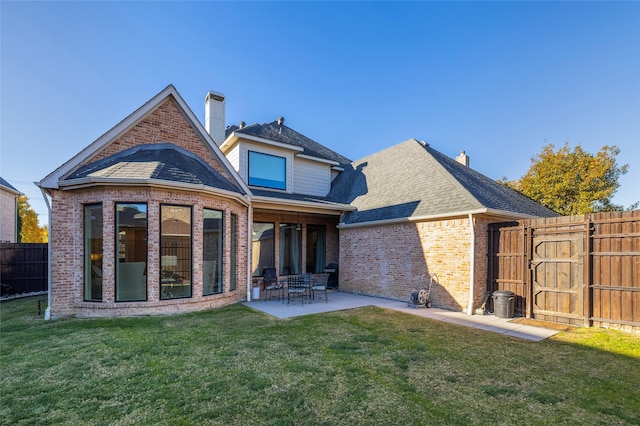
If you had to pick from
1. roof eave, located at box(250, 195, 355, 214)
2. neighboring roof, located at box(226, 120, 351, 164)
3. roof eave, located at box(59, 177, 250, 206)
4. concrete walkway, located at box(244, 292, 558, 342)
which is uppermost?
neighboring roof, located at box(226, 120, 351, 164)

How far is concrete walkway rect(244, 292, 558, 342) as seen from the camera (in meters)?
6.74

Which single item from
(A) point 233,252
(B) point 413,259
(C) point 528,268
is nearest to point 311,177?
(A) point 233,252

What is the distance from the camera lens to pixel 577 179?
16609mm

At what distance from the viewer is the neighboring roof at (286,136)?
13.1 metres

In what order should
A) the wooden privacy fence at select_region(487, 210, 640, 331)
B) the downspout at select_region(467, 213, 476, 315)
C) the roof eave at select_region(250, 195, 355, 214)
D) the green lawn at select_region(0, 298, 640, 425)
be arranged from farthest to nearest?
the roof eave at select_region(250, 195, 355, 214)
the downspout at select_region(467, 213, 476, 315)
the wooden privacy fence at select_region(487, 210, 640, 331)
the green lawn at select_region(0, 298, 640, 425)

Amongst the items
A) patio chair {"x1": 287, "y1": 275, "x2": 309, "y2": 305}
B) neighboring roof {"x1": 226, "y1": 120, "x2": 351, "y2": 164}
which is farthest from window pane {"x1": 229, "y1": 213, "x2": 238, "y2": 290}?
neighboring roof {"x1": 226, "y1": 120, "x2": 351, "y2": 164}

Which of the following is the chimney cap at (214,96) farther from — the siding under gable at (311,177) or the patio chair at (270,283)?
the patio chair at (270,283)

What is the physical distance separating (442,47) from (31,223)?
41.8 m

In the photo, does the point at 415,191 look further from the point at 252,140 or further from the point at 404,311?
the point at 252,140

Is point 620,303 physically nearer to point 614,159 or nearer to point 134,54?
point 614,159

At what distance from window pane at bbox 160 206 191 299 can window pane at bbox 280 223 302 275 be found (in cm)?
460

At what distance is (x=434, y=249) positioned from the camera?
9.37 meters

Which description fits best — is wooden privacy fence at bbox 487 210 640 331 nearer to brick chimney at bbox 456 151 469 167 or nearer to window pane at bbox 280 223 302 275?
window pane at bbox 280 223 302 275

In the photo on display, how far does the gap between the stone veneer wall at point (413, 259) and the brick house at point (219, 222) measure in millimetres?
41
